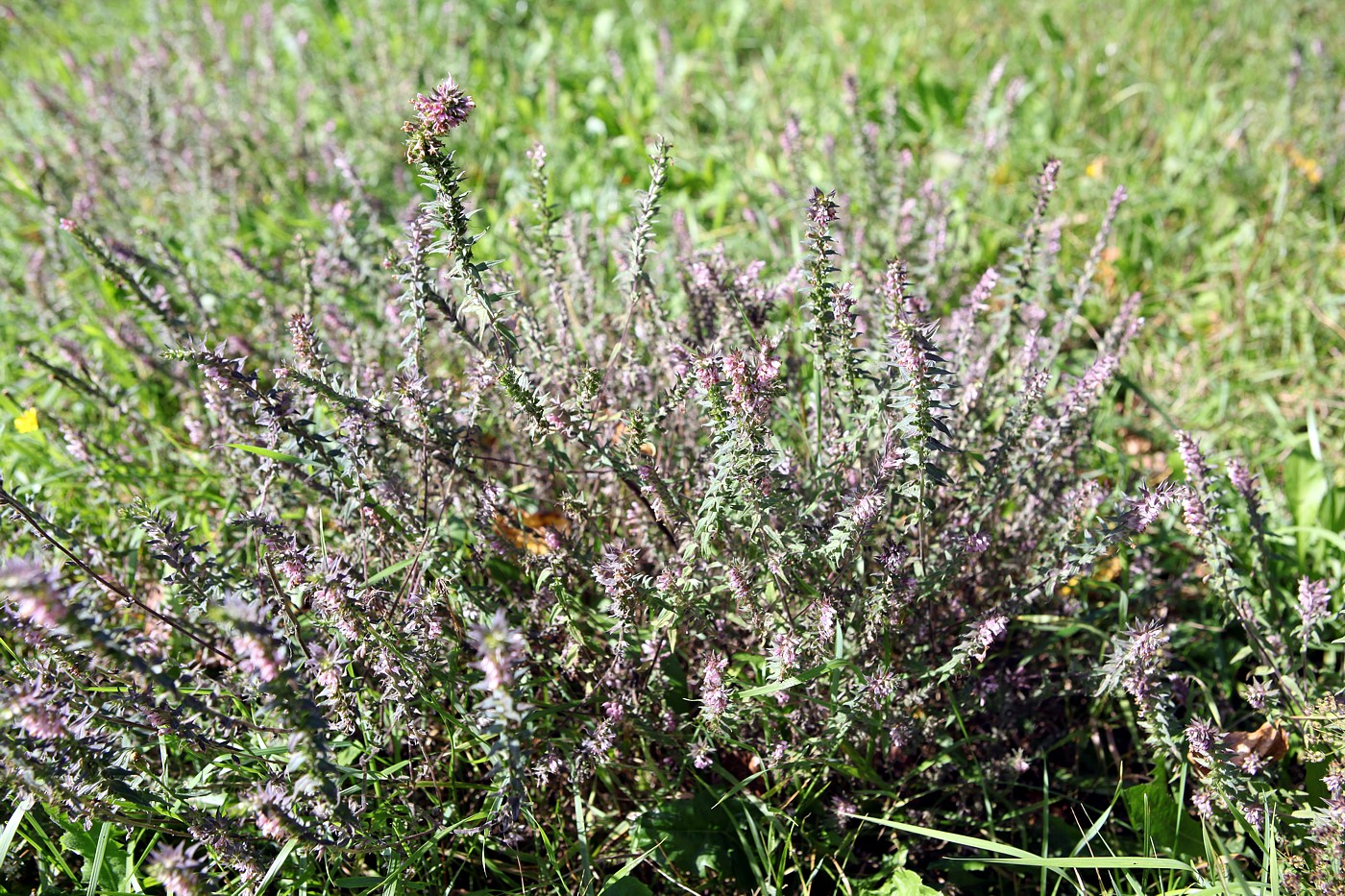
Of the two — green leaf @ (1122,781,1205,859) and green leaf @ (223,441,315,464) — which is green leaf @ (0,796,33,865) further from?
green leaf @ (1122,781,1205,859)

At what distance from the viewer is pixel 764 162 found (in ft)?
14.2

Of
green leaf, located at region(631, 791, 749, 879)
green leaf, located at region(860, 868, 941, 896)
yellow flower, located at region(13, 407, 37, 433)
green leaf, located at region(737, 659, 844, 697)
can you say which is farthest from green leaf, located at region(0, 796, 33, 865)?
green leaf, located at region(860, 868, 941, 896)

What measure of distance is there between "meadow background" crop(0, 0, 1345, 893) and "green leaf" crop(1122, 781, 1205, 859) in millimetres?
118

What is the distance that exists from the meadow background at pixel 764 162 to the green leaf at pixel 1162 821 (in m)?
0.12

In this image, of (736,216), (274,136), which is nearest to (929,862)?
(736,216)

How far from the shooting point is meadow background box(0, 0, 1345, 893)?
303 centimetres

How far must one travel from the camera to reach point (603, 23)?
5328mm

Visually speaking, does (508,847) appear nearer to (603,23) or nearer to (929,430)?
(929,430)

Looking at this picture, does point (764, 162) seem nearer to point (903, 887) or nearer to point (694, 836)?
point (694, 836)

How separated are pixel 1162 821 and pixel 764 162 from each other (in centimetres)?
313

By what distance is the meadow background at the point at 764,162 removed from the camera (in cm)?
303

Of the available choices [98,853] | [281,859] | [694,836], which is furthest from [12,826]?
[694,836]

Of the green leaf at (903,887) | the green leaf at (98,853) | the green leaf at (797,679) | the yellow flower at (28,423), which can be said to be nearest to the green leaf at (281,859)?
the green leaf at (98,853)

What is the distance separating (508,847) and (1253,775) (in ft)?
5.26
